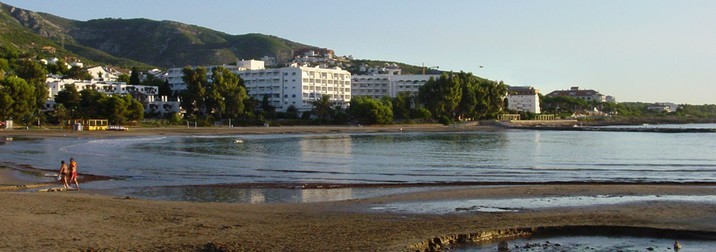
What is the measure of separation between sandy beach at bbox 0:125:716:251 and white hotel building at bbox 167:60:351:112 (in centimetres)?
14452

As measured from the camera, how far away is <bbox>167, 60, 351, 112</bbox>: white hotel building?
169 m

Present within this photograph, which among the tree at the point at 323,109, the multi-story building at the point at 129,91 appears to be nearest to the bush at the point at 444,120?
the tree at the point at 323,109

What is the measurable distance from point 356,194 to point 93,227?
12640 millimetres

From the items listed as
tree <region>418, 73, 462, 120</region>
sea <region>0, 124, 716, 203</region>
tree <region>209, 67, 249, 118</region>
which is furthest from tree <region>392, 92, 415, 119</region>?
sea <region>0, 124, 716, 203</region>

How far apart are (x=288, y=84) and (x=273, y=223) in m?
155

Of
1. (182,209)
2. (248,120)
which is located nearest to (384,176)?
(182,209)

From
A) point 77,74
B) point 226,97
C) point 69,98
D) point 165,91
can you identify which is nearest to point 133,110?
point 69,98

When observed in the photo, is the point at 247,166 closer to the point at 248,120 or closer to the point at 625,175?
the point at 625,175

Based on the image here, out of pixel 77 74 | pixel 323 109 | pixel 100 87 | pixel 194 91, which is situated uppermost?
pixel 77 74

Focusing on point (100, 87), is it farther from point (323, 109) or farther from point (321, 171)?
point (321, 171)

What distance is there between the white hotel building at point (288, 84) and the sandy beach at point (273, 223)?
144519mm

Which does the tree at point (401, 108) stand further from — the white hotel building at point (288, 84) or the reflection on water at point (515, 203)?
the reflection on water at point (515, 203)

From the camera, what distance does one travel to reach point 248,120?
13500cm

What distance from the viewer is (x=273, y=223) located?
1622 centimetres
